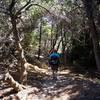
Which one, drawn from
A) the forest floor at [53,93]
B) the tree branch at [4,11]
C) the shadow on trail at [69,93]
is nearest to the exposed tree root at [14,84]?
the forest floor at [53,93]

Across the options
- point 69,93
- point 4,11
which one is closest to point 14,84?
point 69,93

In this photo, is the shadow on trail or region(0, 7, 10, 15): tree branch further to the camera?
region(0, 7, 10, 15): tree branch

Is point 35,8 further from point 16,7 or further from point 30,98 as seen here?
point 30,98

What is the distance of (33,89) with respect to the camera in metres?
12.9

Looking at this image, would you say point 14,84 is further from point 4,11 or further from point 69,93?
point 4,11

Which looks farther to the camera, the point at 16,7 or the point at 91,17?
the point at 16,7

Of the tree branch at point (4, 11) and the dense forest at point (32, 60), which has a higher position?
the tree branch at point (4, 11)

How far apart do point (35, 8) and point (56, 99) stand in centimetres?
828

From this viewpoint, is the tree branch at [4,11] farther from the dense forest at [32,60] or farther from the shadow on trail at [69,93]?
the shadow on trail at [69,93]

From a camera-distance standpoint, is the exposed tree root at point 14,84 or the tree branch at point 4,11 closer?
the exposed tree root at point 14,84

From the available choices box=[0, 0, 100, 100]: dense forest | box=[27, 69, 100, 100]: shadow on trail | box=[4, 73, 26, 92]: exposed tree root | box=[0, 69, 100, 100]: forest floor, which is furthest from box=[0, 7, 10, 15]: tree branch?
box=[27, 69, 100, 100]: shadow on trail

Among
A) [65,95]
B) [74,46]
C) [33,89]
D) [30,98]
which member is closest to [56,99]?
[65,95]

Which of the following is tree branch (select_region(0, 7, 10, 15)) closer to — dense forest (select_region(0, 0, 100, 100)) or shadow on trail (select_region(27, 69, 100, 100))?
dense forest (select_region(0, 0, 100, 100))

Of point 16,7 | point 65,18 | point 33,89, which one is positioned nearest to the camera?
point 33,89
